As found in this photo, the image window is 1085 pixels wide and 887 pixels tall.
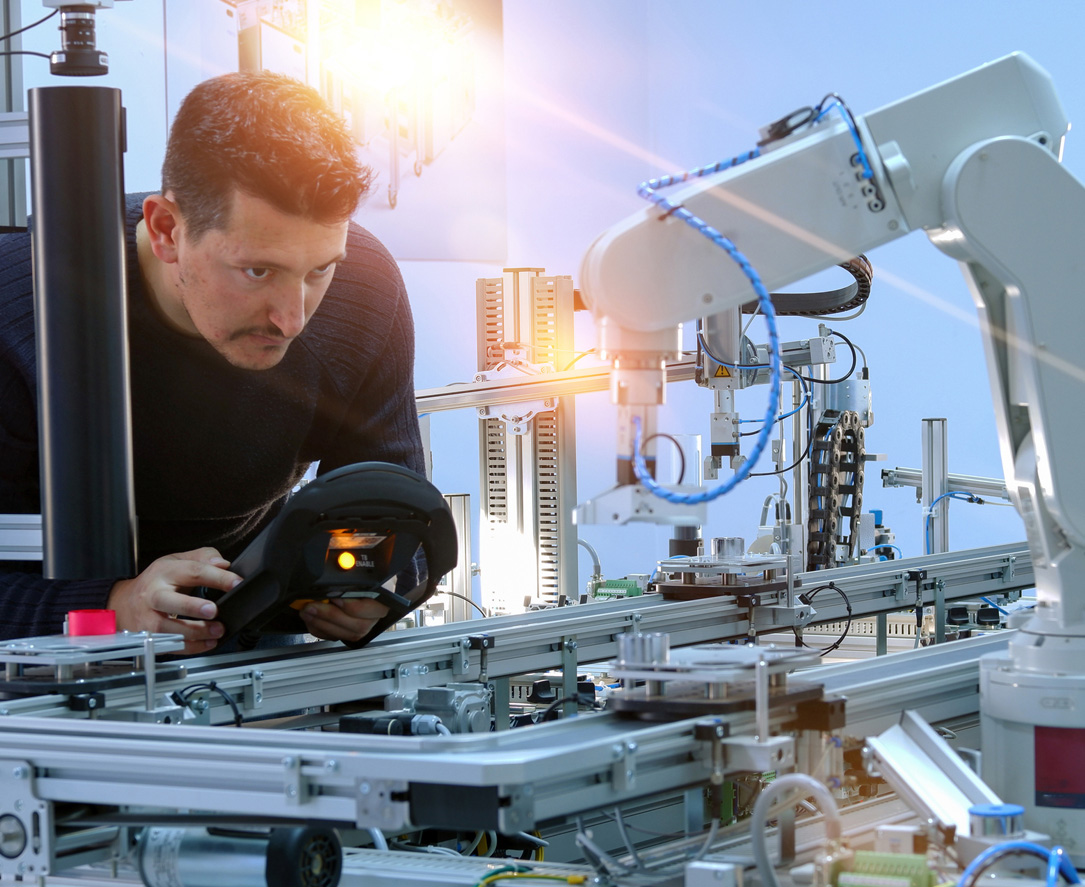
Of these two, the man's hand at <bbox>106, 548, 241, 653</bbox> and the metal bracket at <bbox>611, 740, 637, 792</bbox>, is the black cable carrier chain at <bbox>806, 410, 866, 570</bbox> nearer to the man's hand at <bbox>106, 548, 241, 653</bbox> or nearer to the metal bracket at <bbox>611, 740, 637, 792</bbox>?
the man's hand at <bbox>106, 548, 241, 653</bbox>

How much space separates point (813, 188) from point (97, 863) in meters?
1.06

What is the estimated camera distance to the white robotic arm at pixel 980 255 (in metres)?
1.39

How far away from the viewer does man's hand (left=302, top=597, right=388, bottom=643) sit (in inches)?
75.7

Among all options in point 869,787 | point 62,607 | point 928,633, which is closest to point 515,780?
point 62,607

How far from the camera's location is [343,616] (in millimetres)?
1938

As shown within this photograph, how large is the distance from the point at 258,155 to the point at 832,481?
2405 mm

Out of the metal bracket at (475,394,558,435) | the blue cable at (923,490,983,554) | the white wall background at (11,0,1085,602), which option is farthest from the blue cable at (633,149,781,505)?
the white wall background at (11,0,1085,602)

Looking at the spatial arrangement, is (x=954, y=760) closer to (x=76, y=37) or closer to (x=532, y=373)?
(x=76, y=37)

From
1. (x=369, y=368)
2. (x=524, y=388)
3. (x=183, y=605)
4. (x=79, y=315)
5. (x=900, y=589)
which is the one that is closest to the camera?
(x=79, y=315)

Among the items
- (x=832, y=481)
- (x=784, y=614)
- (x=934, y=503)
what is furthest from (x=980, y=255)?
(x=934, y=503)

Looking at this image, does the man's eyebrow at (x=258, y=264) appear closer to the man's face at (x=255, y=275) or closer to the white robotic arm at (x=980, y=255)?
the man's face at (x=255, y=275)

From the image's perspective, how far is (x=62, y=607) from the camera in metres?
1.96

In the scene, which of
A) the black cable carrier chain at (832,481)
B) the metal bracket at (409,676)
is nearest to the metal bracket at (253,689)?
the metal bracket at (409,676)

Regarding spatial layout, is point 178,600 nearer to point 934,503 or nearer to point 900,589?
point 900,589
